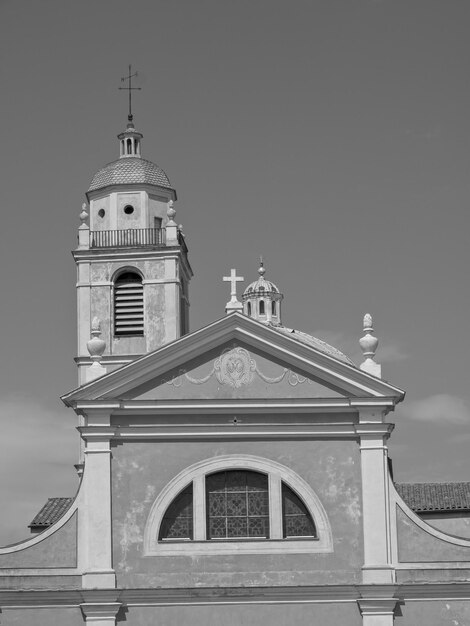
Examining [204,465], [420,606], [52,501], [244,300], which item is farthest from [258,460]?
[244,300]

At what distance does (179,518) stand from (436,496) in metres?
17.7

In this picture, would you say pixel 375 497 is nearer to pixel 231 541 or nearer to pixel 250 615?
pixel 231 541

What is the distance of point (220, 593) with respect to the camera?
94.5ft

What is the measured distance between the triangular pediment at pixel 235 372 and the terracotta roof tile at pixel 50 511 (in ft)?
43.4

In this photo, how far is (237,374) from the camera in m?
29.7

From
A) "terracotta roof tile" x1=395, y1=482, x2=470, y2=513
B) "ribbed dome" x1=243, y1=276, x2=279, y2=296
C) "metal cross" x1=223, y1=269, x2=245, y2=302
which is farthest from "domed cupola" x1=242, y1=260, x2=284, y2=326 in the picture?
"metal cross" x1=223, y1=269, x2=245, y2=302

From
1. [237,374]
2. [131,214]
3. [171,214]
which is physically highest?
[131,214]

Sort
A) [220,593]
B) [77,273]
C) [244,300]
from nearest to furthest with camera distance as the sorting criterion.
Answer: [220,593], [77,273], [244,300]

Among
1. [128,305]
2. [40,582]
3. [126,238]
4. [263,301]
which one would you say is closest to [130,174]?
[126,238]

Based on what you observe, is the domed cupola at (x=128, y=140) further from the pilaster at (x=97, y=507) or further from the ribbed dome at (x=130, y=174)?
the pilaster at (x=97, y=507)

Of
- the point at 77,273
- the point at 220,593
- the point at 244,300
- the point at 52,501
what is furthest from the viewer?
the point at 244,300

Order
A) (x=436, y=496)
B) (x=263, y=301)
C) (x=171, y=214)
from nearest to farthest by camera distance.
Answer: (x=436, y=496) → (x=171, y=214) → (x=263, y=301)

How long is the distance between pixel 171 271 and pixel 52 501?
25.8 ft

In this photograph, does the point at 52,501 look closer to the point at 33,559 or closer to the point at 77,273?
the point at 77,273
